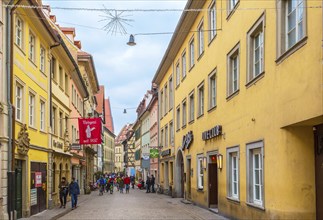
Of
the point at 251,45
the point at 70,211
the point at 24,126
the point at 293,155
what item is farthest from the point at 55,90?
the point at 293,155

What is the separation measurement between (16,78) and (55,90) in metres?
8.93

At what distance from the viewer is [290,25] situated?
12523 mm

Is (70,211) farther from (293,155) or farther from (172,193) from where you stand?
(293,155)

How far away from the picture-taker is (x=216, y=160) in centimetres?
2230

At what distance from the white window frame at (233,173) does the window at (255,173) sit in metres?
1.46

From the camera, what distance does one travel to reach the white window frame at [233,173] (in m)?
17.8

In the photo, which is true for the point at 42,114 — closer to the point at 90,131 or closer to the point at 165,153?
the point at 90,131

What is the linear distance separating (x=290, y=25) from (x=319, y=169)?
138 inches

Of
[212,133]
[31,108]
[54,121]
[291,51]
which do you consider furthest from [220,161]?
[54,121]

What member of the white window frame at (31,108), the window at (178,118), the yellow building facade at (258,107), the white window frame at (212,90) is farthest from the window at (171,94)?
the white window frame at (31,108)

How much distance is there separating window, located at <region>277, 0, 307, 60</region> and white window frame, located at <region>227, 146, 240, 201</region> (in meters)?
5.52

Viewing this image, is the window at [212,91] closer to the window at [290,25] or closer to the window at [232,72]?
the window at [232,72]

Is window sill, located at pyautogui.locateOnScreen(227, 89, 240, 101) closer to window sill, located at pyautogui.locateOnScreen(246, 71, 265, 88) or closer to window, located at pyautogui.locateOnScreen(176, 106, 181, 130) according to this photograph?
window sill, located at pyautogui.locateOnScreen(246, 71, 265, 88)

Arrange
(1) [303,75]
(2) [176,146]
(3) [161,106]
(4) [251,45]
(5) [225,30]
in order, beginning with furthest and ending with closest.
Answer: (3) [161,106] → (2) [176,146] → (5) [225,30] → (4) [251,45] → (1) [303,75]
